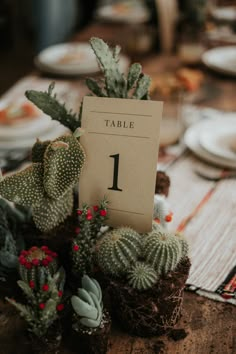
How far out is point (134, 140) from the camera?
0.83 m

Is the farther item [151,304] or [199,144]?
[199,144]

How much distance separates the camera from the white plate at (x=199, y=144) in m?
1.36

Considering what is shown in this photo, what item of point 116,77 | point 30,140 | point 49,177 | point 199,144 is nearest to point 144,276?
point 49,177

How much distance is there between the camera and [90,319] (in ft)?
2.40

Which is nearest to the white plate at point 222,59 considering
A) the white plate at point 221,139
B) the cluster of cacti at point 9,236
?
the white plate at point 221,139

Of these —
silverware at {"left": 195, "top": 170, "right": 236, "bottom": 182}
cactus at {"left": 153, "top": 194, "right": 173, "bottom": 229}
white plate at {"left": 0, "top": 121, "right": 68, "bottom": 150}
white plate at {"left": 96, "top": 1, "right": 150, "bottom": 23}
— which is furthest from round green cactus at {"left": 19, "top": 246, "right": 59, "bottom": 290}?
white plate at {"left": 96, "top": 1, "right": 150, "bottom": 23}

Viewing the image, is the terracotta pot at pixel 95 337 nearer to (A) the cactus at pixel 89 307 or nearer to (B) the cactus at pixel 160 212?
(A) the cactus at pixel 89 307

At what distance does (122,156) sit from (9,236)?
239 mm

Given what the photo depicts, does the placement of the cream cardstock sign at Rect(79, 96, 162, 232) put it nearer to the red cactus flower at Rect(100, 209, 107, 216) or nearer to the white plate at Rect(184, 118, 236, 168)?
the red cactus flower at Rect(100, 209, 107, 216)

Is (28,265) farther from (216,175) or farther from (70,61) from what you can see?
(70,61)

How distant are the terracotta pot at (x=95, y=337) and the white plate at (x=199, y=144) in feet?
2.32

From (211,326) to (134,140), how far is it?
330mm

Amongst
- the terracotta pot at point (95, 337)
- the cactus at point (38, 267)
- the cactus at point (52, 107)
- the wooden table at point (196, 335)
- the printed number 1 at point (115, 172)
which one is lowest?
the wooden table at point (196, 335)

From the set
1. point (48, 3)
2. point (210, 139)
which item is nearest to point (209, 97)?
point (210, 139)
